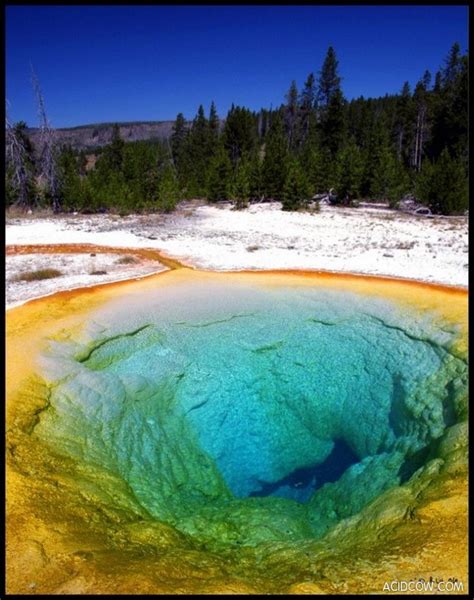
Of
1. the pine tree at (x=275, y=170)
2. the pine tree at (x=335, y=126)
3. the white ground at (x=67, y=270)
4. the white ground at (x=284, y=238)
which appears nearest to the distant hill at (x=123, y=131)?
the pine tree at (x=335, y=126)

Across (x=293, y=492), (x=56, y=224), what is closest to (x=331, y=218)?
(x=56, y=224)

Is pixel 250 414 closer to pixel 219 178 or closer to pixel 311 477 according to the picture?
pixel 311 477

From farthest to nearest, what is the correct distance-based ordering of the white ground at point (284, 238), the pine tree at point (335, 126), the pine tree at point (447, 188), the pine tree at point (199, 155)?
the pine tree at point (335, 126) → the pine tree at point (199, 155) → the pine tree at point (447, 188) → the white ground at point (284, 238)

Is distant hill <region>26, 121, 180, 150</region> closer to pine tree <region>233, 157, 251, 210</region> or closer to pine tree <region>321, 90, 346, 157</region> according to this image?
Result: pine tree <region>321, 90, 346, 157</region>

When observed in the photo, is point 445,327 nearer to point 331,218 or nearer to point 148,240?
point 148,240

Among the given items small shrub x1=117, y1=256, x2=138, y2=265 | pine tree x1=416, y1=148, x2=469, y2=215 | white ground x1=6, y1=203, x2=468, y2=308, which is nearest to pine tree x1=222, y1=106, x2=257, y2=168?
white ground x1=6, y1=203, x2=468, y2=308

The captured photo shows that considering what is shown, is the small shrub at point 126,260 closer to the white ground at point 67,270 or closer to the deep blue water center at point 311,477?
the white ground at point 67,270

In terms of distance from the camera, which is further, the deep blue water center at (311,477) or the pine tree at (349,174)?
the pine tree at (349,174)
